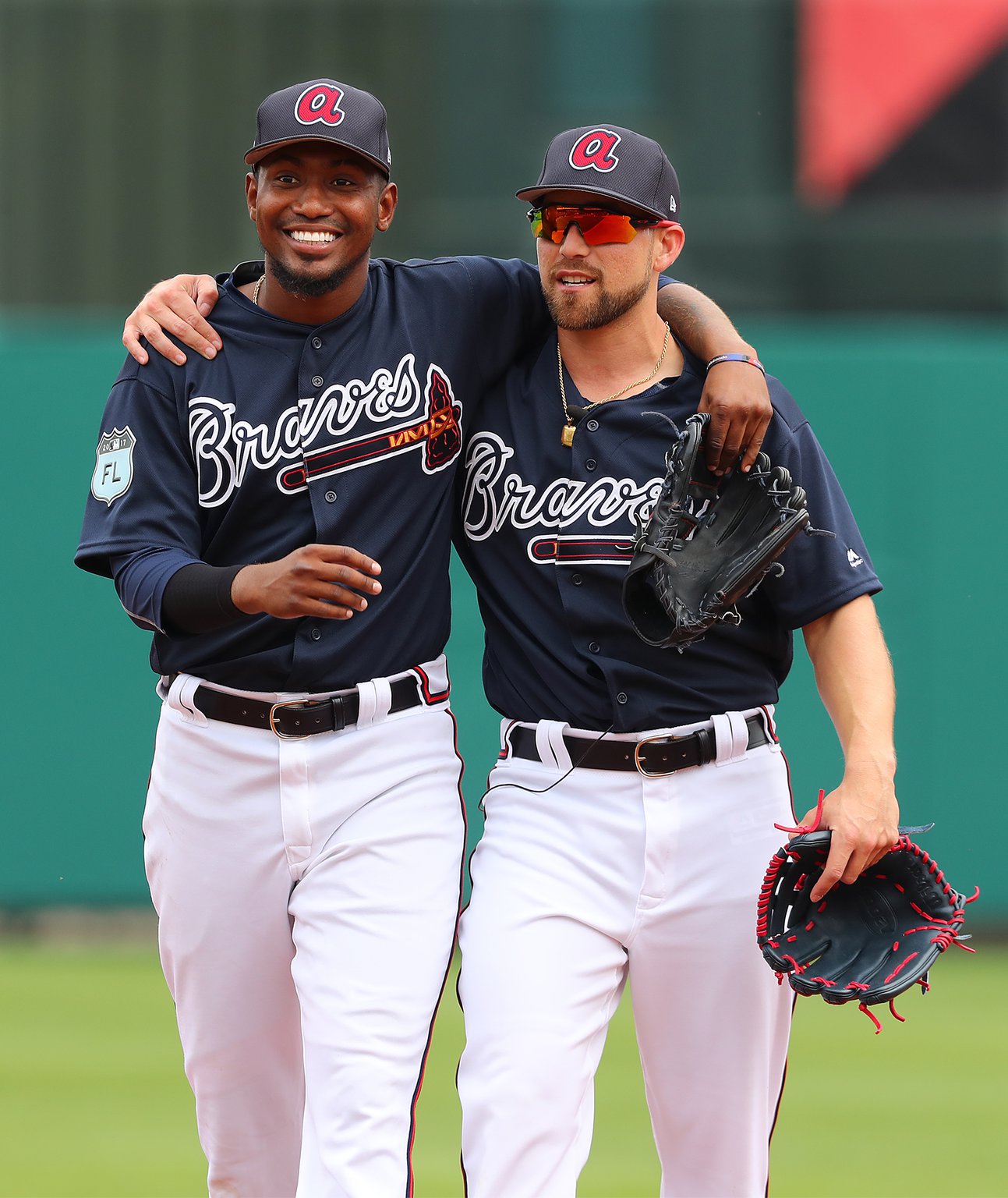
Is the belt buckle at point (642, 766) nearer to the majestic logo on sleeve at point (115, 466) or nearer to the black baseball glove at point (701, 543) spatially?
the black baseball glove at point (701, 543)

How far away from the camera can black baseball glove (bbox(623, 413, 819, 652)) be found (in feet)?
10.6

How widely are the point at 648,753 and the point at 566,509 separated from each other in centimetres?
46

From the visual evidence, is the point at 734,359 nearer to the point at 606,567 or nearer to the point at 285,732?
the point at 606,567

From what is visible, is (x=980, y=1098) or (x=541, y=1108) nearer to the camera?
(x=541, y=1108)

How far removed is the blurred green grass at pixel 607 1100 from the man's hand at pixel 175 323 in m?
2.25

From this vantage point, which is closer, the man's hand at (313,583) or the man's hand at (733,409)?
the man's hand at (313,583)

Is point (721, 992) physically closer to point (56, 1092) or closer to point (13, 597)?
point (56, 1092)

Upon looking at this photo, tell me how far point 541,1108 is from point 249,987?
2.13ft

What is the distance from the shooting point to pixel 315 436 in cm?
342

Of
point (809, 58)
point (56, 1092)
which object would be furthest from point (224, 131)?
point (56, 1092)

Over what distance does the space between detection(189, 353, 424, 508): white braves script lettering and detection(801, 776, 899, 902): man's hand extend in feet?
3.38

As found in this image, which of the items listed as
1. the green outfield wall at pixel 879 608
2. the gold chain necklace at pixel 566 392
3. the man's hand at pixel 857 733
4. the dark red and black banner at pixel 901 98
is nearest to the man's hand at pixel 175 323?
the gold chain necklace at pixel 566 392

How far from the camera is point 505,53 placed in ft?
37.6

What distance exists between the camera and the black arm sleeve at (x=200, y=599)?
3.15 meters
